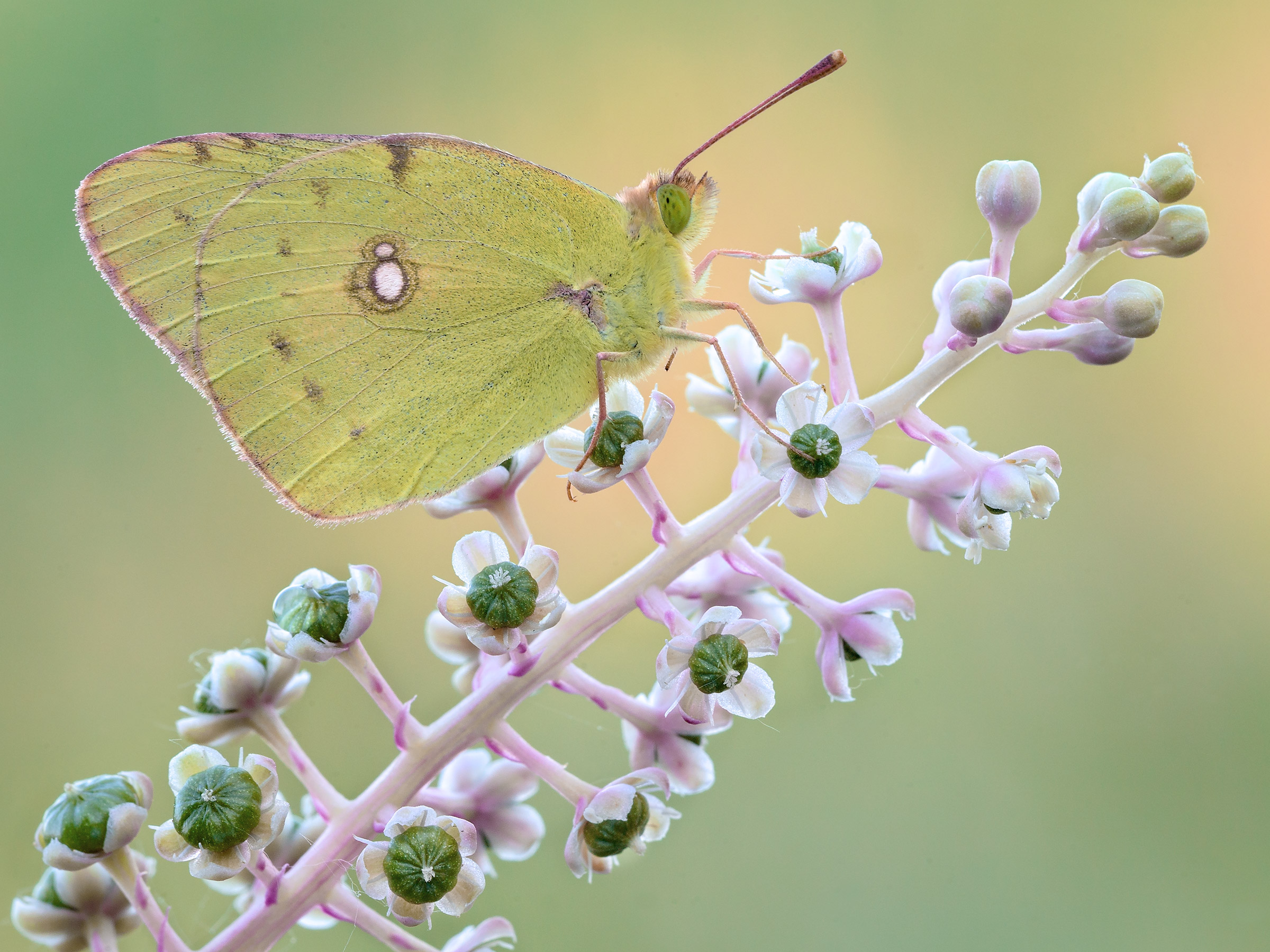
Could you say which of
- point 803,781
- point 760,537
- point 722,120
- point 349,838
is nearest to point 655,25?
point 722,120

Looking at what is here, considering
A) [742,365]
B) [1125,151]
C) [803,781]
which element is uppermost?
[742,365]

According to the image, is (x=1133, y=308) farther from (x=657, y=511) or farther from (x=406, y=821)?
(x=406, y=821)

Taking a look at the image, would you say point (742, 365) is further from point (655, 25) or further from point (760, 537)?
point (655, 25)

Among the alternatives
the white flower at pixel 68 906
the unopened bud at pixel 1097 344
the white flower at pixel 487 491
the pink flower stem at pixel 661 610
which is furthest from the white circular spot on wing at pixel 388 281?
the unopened bud at pixel 1097 344

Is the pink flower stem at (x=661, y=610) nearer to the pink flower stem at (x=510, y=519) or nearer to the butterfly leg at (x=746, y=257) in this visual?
the pink flower stem at (x=510, y=519)

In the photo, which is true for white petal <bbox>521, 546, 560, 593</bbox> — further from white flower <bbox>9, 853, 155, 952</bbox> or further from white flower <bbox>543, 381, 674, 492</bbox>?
white flower <bbox>9, 853, 155, 952</bbox>

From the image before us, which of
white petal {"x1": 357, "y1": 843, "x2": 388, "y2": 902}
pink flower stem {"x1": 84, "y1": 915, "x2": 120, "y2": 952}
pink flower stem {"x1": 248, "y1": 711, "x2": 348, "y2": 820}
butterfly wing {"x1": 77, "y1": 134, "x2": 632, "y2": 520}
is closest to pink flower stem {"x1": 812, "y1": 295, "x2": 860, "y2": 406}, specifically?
butterfly wing {"x1": 77, "y1": 134, "x2": 632, "y2": 520}

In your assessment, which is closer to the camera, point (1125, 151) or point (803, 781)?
point (803, 781)
